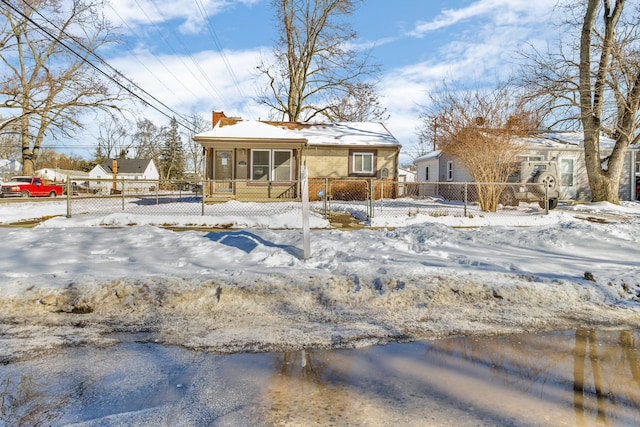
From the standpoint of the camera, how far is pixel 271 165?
18.9m

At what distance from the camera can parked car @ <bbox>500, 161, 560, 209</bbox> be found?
49.3ft

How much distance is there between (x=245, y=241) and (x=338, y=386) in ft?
17.0

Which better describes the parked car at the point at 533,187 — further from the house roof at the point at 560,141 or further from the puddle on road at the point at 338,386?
the puddle on road at the point at 338,386

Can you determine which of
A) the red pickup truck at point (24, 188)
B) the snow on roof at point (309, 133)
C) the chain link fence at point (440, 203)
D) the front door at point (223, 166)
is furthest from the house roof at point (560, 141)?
the red pickup truck at point (24, 188)

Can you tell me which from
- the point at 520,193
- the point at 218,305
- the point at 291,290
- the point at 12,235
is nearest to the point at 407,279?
the point at 291,290

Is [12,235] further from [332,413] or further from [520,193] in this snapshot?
[520,193]

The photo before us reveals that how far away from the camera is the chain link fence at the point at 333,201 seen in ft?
41.0

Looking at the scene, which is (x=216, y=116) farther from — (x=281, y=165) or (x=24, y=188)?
(x=24, y=188)

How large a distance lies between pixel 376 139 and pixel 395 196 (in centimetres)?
339

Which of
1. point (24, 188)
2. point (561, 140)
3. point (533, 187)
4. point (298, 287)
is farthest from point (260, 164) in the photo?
point (24, 188)

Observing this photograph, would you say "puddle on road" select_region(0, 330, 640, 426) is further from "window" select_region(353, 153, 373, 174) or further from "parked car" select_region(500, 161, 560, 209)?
"window" select_region(353, 153, 373, 174)

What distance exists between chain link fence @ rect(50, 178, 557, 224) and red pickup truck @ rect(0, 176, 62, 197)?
1384cm

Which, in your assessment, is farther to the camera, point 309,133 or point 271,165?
point 309,133

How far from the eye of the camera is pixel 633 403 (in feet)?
8.36
